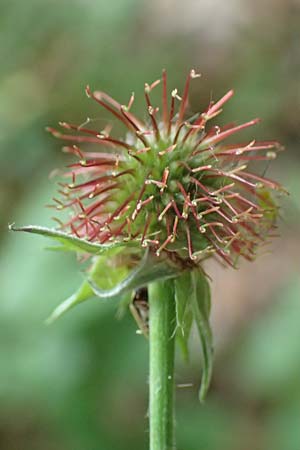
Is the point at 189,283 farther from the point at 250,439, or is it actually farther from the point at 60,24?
the point at 60,24

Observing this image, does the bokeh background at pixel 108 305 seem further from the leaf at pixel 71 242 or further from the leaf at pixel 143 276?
the leaf at pixel 71 242

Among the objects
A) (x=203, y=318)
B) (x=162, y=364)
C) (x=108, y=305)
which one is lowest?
(x=162, y=364)

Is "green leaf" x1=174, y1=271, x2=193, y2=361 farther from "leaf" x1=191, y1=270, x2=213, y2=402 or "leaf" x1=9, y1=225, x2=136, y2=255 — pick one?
"leaf" x1=9, y1=225, x2=136, y2=255

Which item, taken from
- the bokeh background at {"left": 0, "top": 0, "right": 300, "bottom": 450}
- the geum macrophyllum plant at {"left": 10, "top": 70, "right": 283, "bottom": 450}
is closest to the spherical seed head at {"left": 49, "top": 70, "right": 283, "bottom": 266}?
the geum macrophyllum plant at {"left": 10, "top": 70, "right": 283, "bottom": 450}

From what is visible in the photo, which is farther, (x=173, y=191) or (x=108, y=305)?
(x=108, y=305)

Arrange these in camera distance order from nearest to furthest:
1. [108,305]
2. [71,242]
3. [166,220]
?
[71,242] < [166,220] < [108,305]

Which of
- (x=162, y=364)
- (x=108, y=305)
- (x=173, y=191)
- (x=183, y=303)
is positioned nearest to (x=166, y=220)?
(x=173, y=191)

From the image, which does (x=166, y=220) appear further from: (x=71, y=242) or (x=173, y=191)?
(x=71, y=242)
